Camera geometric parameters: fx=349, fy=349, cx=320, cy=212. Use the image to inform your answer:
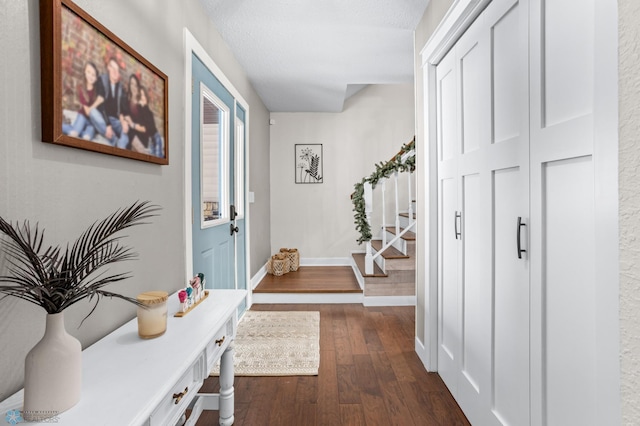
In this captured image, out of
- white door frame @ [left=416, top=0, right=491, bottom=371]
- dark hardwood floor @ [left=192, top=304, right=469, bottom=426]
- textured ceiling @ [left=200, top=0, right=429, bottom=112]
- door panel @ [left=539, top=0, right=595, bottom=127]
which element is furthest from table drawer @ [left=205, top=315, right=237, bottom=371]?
textured ceiling @ [left=200, top=0, right=429, bottom=112]

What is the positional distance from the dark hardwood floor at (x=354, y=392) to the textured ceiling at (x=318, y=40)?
241 centimetres

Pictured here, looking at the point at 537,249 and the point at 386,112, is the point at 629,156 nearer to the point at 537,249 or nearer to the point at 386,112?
the point at 537,249

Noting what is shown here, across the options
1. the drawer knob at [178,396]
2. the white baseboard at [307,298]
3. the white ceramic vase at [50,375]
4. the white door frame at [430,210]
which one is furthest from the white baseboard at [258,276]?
the white ceramic vase at [50,375]

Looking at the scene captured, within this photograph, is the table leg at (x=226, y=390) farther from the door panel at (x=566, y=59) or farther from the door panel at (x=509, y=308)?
the door panel at (x=566, y=59)

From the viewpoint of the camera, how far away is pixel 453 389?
1959 mm

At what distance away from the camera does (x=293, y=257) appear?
4758 millimetres

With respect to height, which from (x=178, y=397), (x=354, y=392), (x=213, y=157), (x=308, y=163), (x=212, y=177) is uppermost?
(x=308, y=163)

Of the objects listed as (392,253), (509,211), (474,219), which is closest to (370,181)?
(392,253)

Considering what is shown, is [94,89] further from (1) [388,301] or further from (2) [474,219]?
(1) [388,301]

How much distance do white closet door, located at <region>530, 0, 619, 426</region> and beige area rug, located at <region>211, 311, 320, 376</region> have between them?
5.00ft

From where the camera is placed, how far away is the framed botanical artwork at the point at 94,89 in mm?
980

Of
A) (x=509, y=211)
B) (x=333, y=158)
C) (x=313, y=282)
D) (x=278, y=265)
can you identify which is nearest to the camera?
(x=509, y=211)

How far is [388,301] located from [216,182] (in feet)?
7.02

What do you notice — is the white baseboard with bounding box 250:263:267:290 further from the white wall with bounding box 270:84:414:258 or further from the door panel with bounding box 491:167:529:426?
the door panel with bounding box 491:167:529:426
